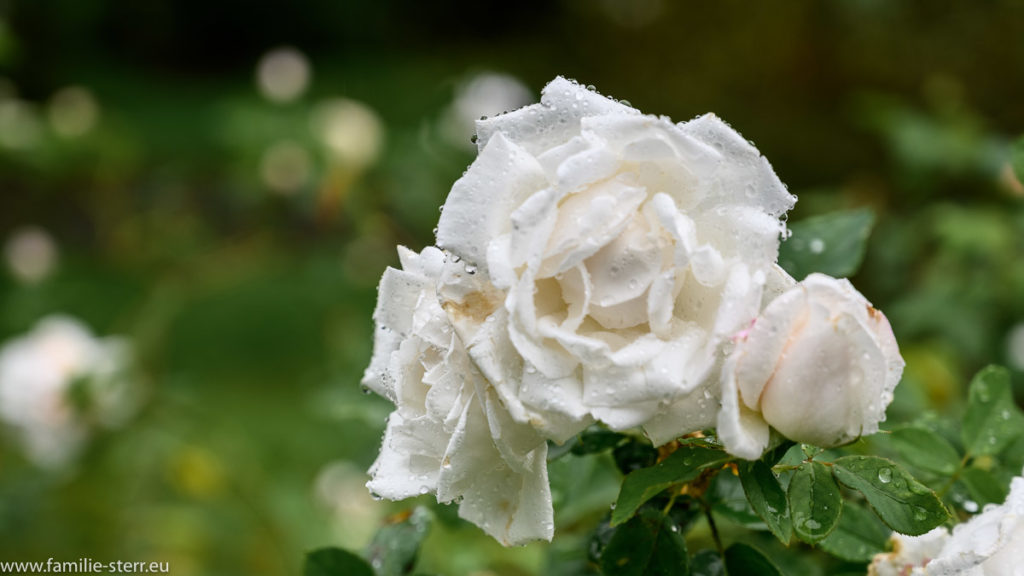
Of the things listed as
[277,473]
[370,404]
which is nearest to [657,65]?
[277,473]

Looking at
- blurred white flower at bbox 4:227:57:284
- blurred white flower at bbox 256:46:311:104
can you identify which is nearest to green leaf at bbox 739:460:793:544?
blurred white flower at bbox 256:46:311:104

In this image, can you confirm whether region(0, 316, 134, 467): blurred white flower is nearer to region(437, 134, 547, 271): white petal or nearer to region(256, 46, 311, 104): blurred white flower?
region(256, 46, 311, 104): blurred white flower

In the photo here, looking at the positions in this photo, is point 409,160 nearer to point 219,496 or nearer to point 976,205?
point 219,496

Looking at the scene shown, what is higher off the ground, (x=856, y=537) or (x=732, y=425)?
(x=732, y=425)

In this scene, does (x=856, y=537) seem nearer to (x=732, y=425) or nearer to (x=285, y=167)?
(x=732, y=425)

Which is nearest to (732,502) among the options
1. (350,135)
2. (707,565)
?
(707,565)

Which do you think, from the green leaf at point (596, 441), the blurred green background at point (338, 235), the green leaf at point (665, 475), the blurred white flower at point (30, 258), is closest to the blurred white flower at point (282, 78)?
the blurred green background at point (338, 235)

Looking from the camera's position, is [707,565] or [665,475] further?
[707,565]

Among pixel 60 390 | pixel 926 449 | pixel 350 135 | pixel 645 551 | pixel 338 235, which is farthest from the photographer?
pixel 338 235
